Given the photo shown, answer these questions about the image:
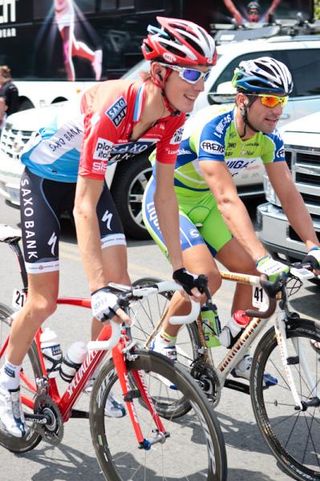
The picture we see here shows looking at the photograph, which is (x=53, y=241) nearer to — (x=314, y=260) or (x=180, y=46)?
(x=180, y=46)

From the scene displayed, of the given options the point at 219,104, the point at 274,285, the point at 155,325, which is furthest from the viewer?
the point at 219,104

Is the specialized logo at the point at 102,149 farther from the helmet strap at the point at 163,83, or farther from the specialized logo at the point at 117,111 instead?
the helmet strap at the point at 163,83

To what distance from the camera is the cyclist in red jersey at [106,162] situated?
11.5ft

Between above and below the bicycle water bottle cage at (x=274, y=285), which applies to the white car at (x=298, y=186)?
below

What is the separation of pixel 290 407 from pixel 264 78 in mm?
1588

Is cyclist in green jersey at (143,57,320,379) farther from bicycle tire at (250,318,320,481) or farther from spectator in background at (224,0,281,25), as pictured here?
spectator in background at (224,0,281,25)

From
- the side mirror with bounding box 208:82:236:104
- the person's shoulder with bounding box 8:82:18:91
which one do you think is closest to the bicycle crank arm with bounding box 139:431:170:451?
the side mirror with bounding box 208:82:236:104

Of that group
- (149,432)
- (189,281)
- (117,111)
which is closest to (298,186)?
(189,281)

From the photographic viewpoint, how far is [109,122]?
3521mm

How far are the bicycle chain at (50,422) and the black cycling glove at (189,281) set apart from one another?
890 millimetres

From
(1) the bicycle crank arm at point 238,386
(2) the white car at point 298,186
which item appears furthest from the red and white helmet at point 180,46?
(2) the white car at point 298,186

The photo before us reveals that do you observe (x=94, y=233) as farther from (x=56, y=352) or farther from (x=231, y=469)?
(x=231, y=469)

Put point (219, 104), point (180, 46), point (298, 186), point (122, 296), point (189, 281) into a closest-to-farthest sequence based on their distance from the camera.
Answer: point (122, 296)
point (180, 46)
point (189, 281)
point (298, 186)
point (219, 104)

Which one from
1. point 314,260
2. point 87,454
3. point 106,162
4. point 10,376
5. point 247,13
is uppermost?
point 106,162
